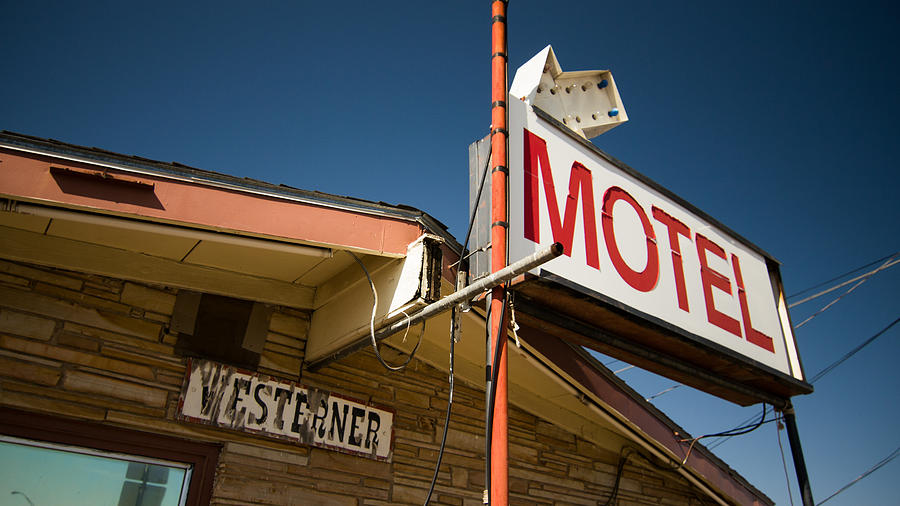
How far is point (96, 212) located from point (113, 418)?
1301 mm

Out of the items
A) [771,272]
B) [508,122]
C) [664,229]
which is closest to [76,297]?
[508,122]

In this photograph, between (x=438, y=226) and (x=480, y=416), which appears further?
(x=480, y=416)

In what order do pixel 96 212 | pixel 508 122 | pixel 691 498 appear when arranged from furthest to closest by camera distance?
pixel 691 498 → pixel 508 122 → pixel 96 212

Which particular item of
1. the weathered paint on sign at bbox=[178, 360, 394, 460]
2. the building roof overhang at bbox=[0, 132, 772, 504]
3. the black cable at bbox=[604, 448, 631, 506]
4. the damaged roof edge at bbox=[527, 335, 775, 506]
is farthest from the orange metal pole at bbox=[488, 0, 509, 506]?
the black cable at bbox=[604, 448, 631, 506]

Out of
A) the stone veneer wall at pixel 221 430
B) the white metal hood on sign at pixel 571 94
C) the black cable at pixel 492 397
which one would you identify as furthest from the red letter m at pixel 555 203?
the stone veneer wall at pixel 221 430

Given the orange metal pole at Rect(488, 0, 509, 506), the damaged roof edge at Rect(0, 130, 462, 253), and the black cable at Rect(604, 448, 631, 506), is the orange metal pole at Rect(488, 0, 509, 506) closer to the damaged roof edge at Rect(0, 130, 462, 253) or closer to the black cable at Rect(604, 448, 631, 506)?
the damaged roof edge at Rect(0, 130, 462, 253)

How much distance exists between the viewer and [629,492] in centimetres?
705

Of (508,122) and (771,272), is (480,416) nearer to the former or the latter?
(508,122)

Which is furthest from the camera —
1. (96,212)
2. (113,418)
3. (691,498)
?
(691,498)

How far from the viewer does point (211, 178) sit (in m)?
3.85

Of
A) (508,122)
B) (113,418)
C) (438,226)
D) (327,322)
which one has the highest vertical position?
(508,122)

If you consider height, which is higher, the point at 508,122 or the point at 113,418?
the point at 508,122

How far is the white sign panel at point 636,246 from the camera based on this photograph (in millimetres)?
4418

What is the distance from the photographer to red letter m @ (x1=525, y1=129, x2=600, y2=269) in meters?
4.32
